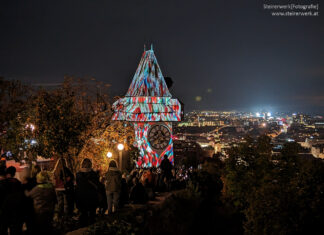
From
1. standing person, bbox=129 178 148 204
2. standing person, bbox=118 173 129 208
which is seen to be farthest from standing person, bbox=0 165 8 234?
standing person, bbox=129 178 148 204

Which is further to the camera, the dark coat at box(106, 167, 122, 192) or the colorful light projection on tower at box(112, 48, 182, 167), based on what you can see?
the colorful light projection on tower at box(112, 48, 182, 167)

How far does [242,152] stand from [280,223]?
249cm

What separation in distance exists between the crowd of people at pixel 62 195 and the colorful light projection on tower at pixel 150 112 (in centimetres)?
727

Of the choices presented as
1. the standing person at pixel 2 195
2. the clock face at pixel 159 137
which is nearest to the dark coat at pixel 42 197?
the standing person at pixel 2 195

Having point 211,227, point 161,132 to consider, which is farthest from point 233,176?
point 161,132

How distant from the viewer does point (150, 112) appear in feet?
60.1

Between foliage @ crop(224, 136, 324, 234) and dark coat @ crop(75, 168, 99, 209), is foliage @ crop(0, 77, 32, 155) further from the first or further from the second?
foliage @ crop(224, 136, 324, 234)

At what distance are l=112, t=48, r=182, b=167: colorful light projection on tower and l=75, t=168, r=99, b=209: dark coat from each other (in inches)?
410

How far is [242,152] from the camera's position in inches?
352

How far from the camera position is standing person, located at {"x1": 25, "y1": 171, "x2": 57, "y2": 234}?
19.0 feet

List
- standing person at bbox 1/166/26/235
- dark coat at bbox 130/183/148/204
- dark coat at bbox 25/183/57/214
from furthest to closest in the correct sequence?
dark coat at bbox 130/183/148/204 → dark coat at bbox 25/183/57/214 → standing person at bbox 1/166/26/235

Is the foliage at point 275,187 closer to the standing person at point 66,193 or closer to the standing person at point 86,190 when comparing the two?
the standing person at point 86,190

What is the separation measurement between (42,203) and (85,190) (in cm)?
151

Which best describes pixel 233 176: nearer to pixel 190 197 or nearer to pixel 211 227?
pixel 190 197
